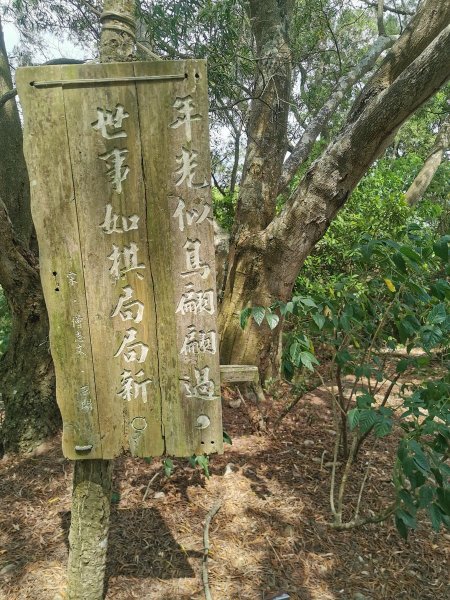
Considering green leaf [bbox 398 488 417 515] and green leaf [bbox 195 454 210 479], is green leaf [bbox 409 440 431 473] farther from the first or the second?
green leaf [bbox 195 454 210 479]

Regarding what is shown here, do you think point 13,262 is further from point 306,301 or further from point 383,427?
point 383,427

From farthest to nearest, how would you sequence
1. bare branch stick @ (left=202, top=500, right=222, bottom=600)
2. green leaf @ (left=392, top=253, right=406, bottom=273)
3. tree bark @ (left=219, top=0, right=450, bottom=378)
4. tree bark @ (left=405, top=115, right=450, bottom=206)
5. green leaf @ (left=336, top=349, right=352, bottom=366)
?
tree bark @ (left=405, top=115, right=450, bottom=206)
tree bark @ (left=219, top=0, right=450, bottom=378)
green leaf @ (left=336, top=349, right=352, bottom=366)
bare branch stick @ (left=202, top=500, right=222, bottom=600)
green leaf @ (left=392, top=253, right=406, bottom=273)

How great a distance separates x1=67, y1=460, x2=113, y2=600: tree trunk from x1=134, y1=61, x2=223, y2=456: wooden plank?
389 millimetres

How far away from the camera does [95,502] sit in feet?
5.82

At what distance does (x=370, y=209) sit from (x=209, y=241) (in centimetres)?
434

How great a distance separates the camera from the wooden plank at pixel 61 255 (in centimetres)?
144

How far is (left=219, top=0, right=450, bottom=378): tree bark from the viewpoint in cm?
250

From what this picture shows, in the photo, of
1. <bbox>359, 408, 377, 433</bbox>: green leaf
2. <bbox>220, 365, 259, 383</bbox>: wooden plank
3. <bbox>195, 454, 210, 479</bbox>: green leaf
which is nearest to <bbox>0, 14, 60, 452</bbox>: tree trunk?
<bbox>195, 454, 210, 479</bbox>: green leaf

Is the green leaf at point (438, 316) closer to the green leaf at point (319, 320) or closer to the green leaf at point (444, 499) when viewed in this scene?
the green leaf at point (319, 320)

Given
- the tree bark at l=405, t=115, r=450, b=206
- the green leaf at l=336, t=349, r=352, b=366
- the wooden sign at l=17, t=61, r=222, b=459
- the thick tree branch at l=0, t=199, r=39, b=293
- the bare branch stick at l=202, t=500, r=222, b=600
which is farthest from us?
the tree bark at l=405, t=115, r=450, b=206

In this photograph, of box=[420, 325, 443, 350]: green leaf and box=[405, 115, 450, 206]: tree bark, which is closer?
box=[420, 325, 443, 350]: green leaf

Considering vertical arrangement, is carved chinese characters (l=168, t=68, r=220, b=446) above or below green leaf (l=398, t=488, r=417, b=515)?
above

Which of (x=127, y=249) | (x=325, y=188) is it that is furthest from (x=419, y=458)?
(x=325, y=188)

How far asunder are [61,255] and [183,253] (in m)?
0.43
